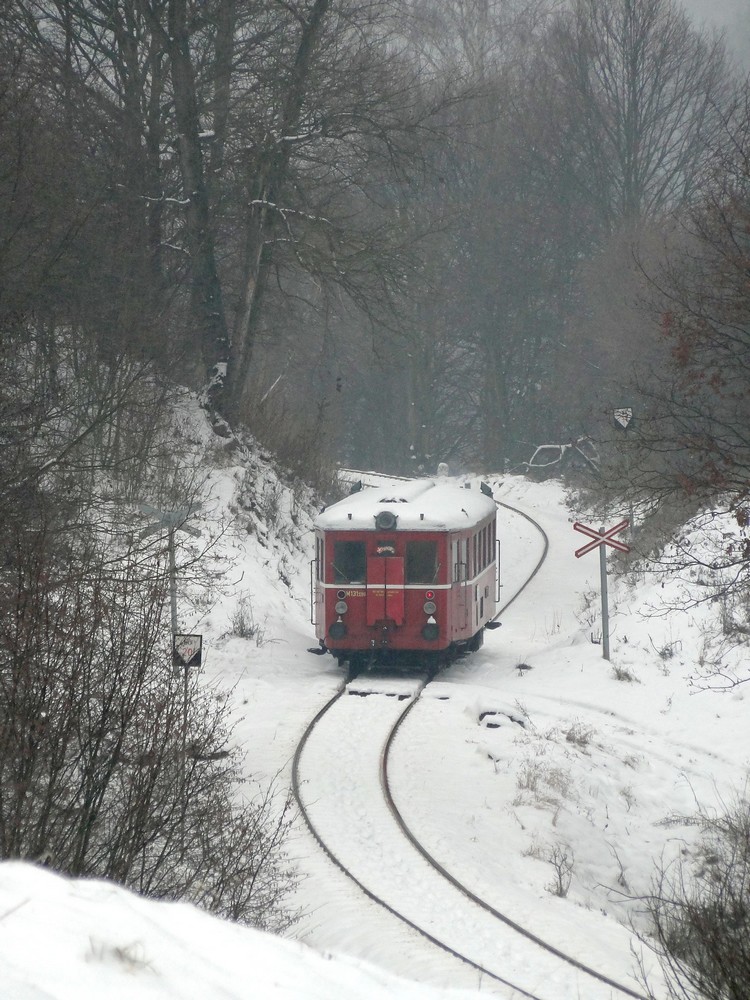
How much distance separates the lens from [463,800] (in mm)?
11867

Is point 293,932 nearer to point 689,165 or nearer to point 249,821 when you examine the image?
point 249,821

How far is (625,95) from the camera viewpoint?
149 ft

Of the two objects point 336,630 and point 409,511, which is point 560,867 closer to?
point 336,630

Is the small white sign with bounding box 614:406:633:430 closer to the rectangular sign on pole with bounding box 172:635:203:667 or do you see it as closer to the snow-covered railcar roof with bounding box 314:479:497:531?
the snow-covered railcar roof with bounding box 314:479:497:531

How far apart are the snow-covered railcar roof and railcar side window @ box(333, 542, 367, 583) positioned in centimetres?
28

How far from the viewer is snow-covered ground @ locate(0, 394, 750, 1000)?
3.11 m

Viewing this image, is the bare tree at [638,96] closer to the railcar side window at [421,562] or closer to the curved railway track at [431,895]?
the railcar side window at [421,562]

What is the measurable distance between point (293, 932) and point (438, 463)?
45.7 m

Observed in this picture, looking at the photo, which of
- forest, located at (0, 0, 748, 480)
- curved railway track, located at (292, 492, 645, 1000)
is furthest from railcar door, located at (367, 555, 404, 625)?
forest, located at (0, 0, 748, 480)

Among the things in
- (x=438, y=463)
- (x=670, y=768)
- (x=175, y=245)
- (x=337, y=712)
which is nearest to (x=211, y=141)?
(x=175, y=245)

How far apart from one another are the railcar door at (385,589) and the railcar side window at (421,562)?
0.13 metres

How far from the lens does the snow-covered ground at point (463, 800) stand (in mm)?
3109

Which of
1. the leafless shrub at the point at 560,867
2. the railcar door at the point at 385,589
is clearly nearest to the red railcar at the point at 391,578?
the railcar door at the point at 385,589

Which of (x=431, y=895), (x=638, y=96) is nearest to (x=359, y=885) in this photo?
(x=431, y=895)
